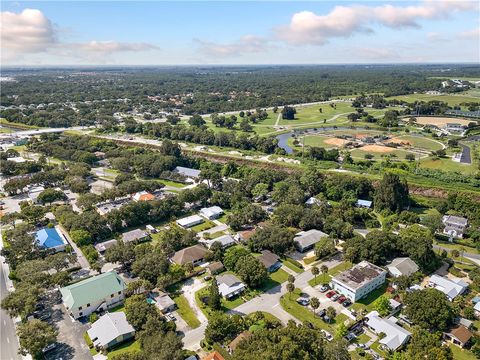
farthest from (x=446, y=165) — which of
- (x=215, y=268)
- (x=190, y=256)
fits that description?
(x=190, y=256)

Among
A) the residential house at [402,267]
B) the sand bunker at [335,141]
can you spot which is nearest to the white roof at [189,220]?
the residential house at [402,267]

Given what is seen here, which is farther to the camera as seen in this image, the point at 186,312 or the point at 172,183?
the point at 172,183

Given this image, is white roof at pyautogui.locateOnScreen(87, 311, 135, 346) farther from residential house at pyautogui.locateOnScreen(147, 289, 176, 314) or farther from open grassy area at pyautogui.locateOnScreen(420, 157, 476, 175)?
open grassy area at pyautogui.locateOnScreen(420, 157, 476, 175)

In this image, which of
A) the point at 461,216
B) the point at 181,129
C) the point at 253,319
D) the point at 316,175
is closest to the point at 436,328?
the point at 253,319

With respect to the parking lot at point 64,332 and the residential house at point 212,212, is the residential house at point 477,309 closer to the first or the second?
the residential house at point 212,212

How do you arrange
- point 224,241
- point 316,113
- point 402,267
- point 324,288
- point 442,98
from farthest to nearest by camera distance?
point 442,98 → point 316,113 → point 224,241 → point 402,267 → point 324,288

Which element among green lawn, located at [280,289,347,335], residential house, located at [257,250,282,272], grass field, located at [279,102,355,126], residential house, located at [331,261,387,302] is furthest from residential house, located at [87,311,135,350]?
grass field, located at [279,102,355,126]

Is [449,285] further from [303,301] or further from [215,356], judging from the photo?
[215,356]
